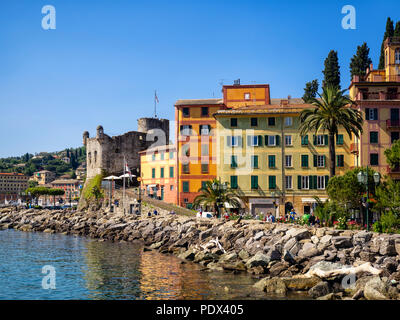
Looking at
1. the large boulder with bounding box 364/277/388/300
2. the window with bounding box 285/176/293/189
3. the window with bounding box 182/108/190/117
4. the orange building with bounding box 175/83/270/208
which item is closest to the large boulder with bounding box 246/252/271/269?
the large boulder with bounding box 364/277/388/300

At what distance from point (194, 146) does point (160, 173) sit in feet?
28.9

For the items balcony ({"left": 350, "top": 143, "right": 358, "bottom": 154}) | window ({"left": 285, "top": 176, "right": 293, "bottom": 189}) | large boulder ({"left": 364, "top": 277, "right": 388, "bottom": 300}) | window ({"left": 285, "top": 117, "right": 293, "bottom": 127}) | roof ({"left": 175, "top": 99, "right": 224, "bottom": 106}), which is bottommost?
large boulder ({"left": 364, "top": 277, "right": 388, "bottom": 300})

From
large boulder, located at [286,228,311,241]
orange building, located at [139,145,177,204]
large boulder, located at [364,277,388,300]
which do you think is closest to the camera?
large boulder, located at [364,277,388,300]

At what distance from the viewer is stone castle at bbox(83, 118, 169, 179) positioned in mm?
77875

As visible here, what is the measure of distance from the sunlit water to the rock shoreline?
1.56 metres

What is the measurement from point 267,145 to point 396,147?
20.1 meters

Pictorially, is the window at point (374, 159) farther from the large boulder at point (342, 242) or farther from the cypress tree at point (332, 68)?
the large boulder at point (342, 242)

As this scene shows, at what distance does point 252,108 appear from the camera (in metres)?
56.3

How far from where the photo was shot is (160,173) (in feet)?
216

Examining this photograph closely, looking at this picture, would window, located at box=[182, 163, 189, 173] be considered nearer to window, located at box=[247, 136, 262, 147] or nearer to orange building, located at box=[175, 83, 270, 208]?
orange building, located at box=[175, 83, 270, 208]

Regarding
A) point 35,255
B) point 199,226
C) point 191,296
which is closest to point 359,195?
point 199,226

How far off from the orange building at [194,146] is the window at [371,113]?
18004mm
